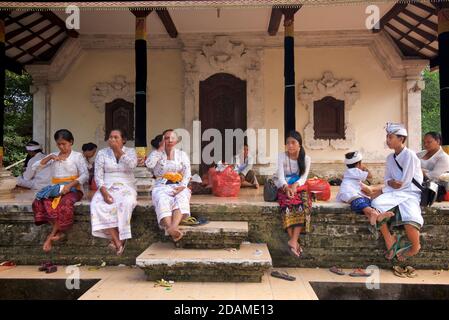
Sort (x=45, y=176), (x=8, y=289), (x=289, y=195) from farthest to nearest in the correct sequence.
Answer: (x=45, y=176) < (x=289, y=195) < (x=8, y=289)

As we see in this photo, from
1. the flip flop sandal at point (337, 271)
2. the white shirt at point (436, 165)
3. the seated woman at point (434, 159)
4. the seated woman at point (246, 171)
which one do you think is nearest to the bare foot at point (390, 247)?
the flip flop sandal at point (337, 271)

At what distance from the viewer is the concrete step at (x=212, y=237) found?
4098mm

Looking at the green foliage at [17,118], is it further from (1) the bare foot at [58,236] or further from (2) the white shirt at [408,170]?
(2) the white shirt at [408,170]

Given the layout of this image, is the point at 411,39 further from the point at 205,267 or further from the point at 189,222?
the point at 205,267

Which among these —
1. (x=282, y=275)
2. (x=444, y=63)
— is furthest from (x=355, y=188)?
(x=444, y=63)

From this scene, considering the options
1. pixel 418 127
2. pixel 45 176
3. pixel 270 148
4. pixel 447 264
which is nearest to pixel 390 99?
pixel 418 127

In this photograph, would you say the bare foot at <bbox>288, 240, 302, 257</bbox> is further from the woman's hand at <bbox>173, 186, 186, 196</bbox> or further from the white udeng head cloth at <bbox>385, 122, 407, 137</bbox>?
the white udeng head cloth at <bbox>385, 122, 407, 137</bbox>

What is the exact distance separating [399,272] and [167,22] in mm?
6634

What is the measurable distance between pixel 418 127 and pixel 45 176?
8.68 m

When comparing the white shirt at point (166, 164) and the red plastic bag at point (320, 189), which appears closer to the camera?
the white shirt at point (166, 164)

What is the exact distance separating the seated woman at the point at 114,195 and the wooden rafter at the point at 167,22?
3.64m

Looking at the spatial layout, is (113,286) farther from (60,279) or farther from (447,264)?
(447,264)

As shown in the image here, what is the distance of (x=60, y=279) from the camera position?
4.07 metres

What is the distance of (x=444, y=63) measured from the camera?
612cm
